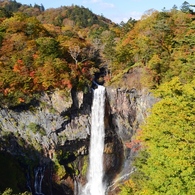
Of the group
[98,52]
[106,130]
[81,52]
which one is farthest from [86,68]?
[106,130]

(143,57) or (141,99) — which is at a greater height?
(143,57)

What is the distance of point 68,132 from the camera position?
2566cm

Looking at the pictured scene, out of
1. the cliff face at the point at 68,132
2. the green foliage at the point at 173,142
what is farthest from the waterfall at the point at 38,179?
the green foliage at the point at 173,142

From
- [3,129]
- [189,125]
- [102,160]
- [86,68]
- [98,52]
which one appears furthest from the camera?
[98,52]

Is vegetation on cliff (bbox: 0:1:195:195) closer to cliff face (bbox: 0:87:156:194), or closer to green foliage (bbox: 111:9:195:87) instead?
green foliage (bbox: 111:9:195:87)

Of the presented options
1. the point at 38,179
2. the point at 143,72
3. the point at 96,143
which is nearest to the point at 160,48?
the point at 143,72

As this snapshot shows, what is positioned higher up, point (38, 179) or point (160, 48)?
point (160, 48)

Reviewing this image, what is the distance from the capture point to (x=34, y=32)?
27516 millimetres

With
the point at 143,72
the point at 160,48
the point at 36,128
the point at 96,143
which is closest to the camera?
the point at 36,128

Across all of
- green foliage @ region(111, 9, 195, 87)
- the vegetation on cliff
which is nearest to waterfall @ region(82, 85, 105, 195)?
the vegetation on cliff

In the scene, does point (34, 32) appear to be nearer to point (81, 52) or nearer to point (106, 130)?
point (81, 52)

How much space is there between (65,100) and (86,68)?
6.10 m

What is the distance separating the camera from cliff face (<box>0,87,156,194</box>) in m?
24.2

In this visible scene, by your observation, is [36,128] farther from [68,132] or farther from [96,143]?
[96,143]
